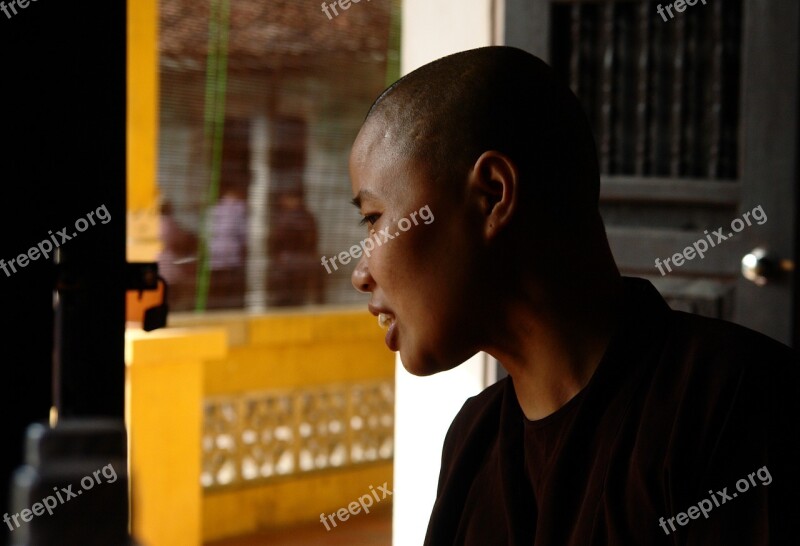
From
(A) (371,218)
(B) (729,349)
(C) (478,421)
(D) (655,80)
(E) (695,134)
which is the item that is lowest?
(C) (478,421)

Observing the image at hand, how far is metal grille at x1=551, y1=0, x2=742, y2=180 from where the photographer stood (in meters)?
2.46

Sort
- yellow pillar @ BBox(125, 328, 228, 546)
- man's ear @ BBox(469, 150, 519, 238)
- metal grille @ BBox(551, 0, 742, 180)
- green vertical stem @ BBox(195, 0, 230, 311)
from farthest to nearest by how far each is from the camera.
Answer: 1. green vertical stem @ BBox(195, 0, 230, 311)
2. yellow pillar @ BBox(125, 328, 228, 546)
3. metal grille @ BBox(551, 0, 742, 180)
4. man's ear @ BBox(469, 150, 519, 238)

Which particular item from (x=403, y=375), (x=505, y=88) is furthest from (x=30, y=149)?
(x=403, y=375)

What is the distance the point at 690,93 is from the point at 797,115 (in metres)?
0.27

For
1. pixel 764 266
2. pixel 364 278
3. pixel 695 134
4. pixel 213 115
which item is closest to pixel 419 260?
pixel 364 278

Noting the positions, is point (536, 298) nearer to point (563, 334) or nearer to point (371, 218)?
point (563, 334)

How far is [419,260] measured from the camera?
3.51 ft

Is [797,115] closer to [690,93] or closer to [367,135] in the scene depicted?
[690,93]

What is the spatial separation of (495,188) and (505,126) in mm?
60

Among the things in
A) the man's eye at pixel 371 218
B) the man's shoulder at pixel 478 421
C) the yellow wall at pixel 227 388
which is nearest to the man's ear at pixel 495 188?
the man's eye at pixel 371 218

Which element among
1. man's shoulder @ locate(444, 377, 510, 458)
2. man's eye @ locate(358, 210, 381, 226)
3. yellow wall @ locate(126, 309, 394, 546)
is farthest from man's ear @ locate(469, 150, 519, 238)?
yellow wall @ locate(126, 309, 394, 546)

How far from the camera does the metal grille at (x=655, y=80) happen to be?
97.0 inches

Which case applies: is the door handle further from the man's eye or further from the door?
the man's eye

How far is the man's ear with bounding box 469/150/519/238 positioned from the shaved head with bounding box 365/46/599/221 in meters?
0.01
